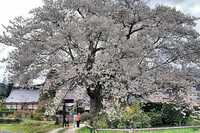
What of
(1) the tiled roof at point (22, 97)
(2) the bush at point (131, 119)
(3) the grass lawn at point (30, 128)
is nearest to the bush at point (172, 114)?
(2) the bush at point (131, 119)

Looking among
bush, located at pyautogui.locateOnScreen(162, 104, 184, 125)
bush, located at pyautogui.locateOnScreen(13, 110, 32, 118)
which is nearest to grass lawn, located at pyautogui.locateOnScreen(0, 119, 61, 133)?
bush, located at pyautogui.locateOnScreen(162, 104, 184, 125)

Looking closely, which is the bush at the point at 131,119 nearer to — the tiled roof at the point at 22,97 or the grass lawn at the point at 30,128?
the grass lawn at the point at 30,128

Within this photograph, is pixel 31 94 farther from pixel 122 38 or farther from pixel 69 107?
pixel 122 38

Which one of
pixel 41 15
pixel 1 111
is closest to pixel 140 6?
pixel 41 15

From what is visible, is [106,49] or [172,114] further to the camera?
[172,114]

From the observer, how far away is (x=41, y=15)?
15.7 m

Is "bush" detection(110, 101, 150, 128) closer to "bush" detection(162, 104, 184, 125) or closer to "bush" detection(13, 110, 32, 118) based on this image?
"bush" detection(162, 104, 184, 125)

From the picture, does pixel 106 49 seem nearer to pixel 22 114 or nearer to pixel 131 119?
pixel 131 119

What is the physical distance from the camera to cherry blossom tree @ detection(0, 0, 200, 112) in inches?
528

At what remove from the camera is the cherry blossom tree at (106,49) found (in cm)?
1342

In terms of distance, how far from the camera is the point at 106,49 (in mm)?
13984

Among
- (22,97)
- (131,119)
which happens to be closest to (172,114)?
(131,119)

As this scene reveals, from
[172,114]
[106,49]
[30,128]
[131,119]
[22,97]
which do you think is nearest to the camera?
[131,119]

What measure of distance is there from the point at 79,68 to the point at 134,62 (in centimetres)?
417
